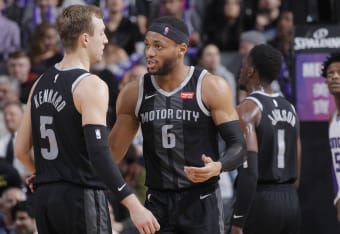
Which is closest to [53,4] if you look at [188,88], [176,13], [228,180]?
[176,13]

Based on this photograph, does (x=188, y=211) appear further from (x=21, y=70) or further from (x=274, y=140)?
(x=21, y=70)

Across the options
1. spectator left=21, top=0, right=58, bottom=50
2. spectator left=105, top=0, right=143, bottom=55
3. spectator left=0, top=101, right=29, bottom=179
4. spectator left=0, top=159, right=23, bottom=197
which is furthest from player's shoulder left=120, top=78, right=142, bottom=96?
spectator left=21, top=0, right=58, bottom=50

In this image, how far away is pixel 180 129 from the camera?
6.91 meters

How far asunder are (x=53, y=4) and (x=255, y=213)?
7826 millimetres

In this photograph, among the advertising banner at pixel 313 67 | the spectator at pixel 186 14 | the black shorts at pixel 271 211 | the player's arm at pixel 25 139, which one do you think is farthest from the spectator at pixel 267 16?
the player's arm at pixel 25 139

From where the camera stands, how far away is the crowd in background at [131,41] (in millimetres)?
12406

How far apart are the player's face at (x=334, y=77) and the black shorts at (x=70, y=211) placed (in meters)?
2.78

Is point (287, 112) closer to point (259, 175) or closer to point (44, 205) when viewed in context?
point (259, 175)

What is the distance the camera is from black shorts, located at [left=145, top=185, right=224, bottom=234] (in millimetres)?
6840

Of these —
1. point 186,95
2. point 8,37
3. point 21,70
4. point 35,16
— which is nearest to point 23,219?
point 186,95

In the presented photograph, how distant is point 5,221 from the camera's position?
10.0 meters

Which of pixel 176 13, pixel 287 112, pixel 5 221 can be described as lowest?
pixel 5 221

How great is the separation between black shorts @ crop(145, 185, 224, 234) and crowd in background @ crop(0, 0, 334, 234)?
14.6 feet

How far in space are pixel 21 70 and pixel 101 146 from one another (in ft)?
24.7
